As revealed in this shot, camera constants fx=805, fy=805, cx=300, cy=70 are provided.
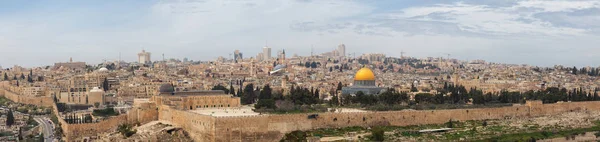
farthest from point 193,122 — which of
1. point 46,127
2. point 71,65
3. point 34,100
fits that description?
point 71,65

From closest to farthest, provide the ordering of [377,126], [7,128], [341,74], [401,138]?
[401,138] → [377,126] → [7,128] → [341,74]

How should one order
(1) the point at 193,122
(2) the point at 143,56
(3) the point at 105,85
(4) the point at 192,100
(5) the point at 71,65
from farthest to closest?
(2) the point at 143,56, (5) the point at 71,65, (3) the point at 105,85, (4) the point at 192,100, (1) the point at 193,122

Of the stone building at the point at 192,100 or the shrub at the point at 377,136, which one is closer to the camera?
the shrub at the point at 377,136

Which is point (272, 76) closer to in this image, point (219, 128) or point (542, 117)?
point (542, 117)

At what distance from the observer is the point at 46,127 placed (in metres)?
49.5

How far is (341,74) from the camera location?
322 ft

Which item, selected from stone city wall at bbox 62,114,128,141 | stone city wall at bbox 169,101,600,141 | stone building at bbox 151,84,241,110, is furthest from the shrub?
stone city wall at bbox 62,114,128,141

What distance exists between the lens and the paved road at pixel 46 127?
45616 millimetres

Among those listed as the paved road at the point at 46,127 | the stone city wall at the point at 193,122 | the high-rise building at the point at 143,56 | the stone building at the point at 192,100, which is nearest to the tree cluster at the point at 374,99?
the stone building at the point at 192,100

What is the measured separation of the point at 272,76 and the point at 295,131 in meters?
54.3

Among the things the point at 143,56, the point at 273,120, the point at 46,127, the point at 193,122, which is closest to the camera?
the point at 273,120

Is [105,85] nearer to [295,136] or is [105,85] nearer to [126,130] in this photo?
[126,130]

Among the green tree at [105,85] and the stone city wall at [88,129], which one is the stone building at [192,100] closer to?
the stone city wall at [88,129]

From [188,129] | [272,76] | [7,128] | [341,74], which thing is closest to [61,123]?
[7,128]
